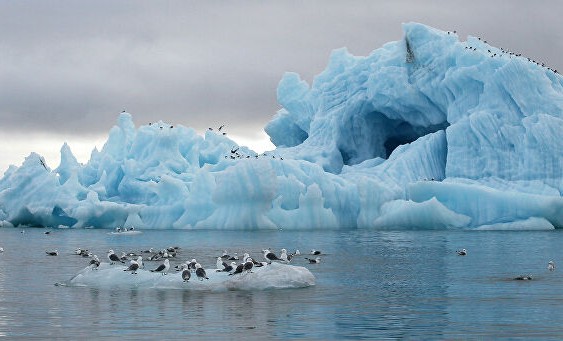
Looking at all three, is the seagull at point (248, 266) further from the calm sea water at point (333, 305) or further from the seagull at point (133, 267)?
the seagull at point (133, 267)

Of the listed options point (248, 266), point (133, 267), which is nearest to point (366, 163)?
point (248, 266)

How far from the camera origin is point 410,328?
18391 mm

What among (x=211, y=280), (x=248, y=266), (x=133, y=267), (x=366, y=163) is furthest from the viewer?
(x=366, y=163)

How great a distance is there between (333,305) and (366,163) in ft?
165

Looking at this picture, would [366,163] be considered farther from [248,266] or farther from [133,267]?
[133,267]

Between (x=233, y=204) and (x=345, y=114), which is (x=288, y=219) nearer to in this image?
(x=233, y=204)

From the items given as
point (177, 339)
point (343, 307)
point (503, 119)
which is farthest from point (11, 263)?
point (503, 119)

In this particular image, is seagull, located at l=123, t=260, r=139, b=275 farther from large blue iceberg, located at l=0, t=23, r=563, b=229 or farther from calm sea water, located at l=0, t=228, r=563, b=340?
large blue iceberg, located at l=0, t=23, r=563, b=229

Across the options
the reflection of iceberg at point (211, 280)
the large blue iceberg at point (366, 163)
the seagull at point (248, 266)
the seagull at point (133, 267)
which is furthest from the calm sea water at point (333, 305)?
the large blue iceberg at point (366, 163)

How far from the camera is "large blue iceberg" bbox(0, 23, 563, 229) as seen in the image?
6238cm

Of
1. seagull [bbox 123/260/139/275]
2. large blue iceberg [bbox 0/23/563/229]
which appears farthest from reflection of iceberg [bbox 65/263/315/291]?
large blue iceberg [bbox 0/23/563/229]

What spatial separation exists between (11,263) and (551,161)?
37636mm

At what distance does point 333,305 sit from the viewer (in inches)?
883

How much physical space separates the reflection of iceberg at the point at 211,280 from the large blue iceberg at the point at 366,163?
34.9 m
